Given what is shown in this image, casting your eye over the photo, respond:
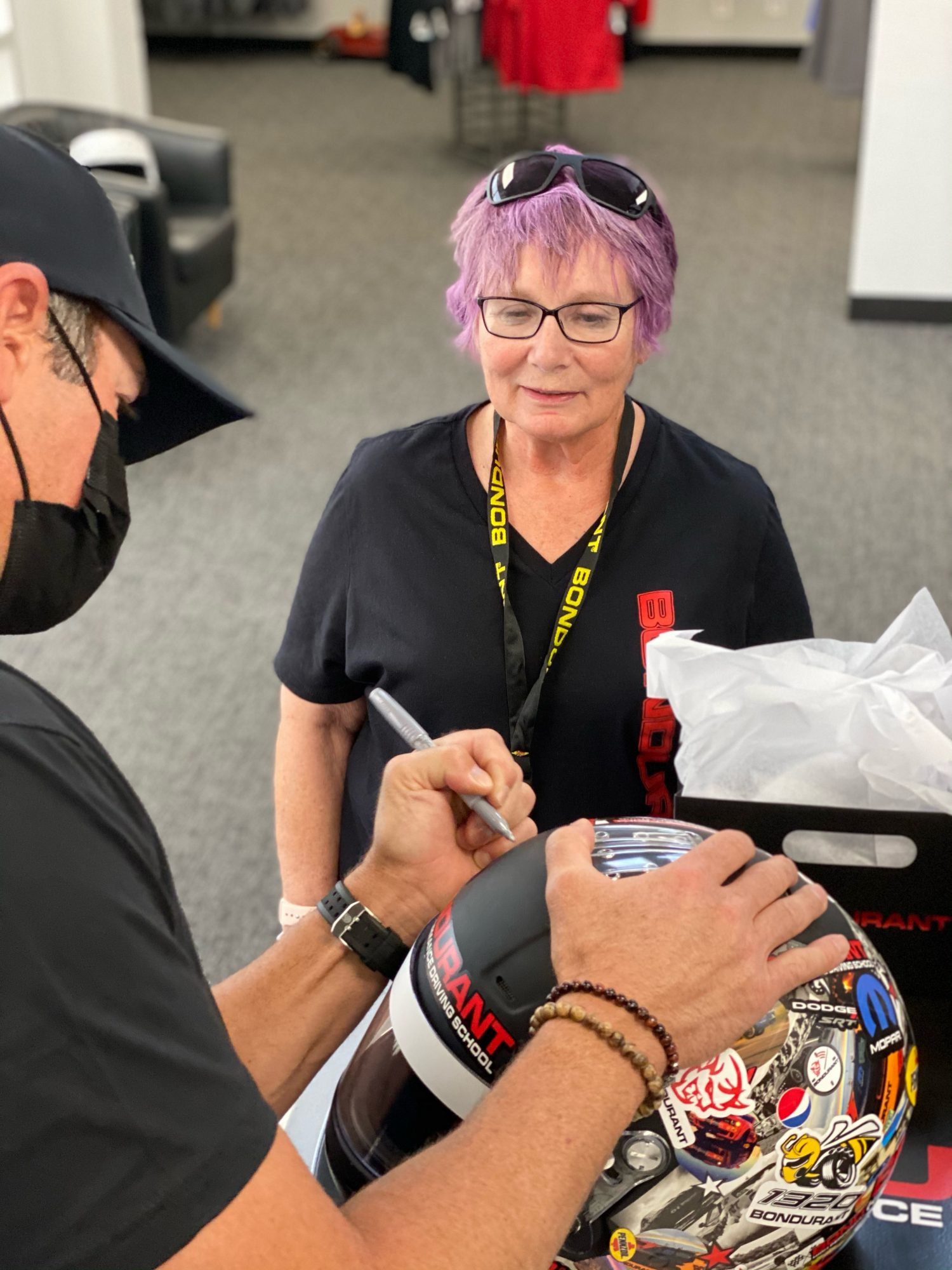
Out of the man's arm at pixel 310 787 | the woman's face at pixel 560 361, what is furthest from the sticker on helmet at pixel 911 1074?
the man's arm at pixel 310 787

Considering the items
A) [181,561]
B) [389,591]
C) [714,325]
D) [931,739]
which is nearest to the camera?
[931,739]

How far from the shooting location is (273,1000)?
48.6 inches

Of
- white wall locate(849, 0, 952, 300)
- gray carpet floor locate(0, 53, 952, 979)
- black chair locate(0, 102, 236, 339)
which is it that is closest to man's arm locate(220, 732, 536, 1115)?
gray carpet floor locate(0, 53, 952, 979)

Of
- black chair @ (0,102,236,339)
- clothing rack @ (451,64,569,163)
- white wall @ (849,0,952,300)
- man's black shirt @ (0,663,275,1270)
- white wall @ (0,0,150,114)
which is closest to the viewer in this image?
man's black shirt @ (0,663,275,1270)

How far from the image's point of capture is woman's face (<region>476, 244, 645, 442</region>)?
1641mm

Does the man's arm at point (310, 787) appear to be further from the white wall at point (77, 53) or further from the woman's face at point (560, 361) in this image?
the white wall at point (77, 53)

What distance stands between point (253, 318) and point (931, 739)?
17.3ft

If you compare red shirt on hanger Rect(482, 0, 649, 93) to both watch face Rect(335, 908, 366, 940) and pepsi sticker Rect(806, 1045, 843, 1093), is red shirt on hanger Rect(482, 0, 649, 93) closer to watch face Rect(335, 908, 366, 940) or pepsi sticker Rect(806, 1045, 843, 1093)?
watch face Rect(335, 908, 366, 940)

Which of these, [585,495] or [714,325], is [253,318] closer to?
[714,325]

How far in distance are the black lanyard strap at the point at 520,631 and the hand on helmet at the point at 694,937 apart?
0.63 metres

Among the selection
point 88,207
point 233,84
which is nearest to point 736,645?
point 88,207

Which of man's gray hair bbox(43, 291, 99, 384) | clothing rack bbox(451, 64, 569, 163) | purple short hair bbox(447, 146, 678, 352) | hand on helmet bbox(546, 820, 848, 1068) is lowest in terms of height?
clothing rack bbox(451, 64, 569, 163)

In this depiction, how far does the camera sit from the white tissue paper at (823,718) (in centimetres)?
122

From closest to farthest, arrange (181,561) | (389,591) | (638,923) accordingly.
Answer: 1. (638,923)
2. (389,591)
3. (181,561)
